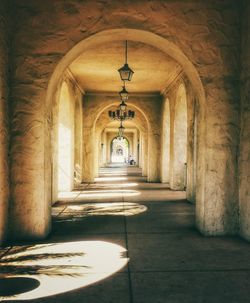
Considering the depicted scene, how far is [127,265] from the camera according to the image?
405cm

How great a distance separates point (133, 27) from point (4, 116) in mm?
2446

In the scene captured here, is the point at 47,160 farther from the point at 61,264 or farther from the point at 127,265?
the point at 127,265

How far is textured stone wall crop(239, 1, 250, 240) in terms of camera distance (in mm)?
5285

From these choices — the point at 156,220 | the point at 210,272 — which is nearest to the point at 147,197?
the point at 156,220

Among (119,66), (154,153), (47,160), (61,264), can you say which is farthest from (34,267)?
(154,153)

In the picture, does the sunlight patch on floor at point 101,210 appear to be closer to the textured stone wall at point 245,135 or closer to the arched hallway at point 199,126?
the arched hallway at point 199,126

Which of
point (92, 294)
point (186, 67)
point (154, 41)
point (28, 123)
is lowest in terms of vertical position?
point (92, 294)

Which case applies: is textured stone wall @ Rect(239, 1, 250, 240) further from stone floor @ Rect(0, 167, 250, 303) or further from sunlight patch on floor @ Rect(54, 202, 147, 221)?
sunlight patch on floor @ Rect(54, 202, 147, 221)

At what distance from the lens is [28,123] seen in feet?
17.4

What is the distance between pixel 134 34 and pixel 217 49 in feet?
4.56

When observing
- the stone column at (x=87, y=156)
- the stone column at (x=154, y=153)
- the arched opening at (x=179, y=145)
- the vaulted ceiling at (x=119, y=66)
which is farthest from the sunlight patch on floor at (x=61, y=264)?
the stone column at (x=154, y=153)

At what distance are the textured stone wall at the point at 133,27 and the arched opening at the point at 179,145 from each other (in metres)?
6.40

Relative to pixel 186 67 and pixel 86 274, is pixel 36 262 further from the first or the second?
Result: pixel 186 67

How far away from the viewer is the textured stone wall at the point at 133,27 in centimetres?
529
